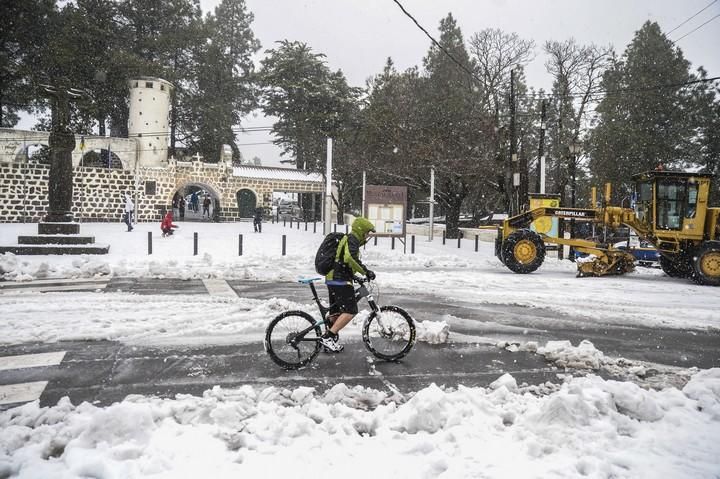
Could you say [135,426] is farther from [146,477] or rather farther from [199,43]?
[199,43]

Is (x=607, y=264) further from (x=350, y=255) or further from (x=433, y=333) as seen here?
(x=350, y=255)

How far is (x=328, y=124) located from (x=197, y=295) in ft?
113

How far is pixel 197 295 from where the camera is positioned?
9.69 meters

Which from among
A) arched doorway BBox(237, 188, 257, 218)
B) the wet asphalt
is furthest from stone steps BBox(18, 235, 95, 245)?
arched doorway BBox(237, 188, 257, 218)

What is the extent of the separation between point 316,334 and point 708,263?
12483 millimetres

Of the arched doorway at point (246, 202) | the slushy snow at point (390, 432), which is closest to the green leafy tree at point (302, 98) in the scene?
the arched doorway at point (246, 202)

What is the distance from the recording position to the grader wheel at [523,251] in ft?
47.9

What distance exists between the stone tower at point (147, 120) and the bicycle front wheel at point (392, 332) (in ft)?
113

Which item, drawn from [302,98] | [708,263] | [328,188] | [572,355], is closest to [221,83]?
[302,98]

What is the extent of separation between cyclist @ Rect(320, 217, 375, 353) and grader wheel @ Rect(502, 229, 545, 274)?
399 inches

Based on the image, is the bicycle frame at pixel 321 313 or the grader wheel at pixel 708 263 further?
the grader wheel at pixel 708 263

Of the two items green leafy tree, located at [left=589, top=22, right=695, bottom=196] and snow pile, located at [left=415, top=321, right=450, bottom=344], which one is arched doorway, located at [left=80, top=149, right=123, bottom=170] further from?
green leafy tree, located at [left=589, top=22, right=695, bottom=196]

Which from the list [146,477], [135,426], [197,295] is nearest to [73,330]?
[197,295]

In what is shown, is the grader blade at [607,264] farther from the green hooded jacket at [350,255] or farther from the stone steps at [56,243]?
the stone steps at [56,243]
